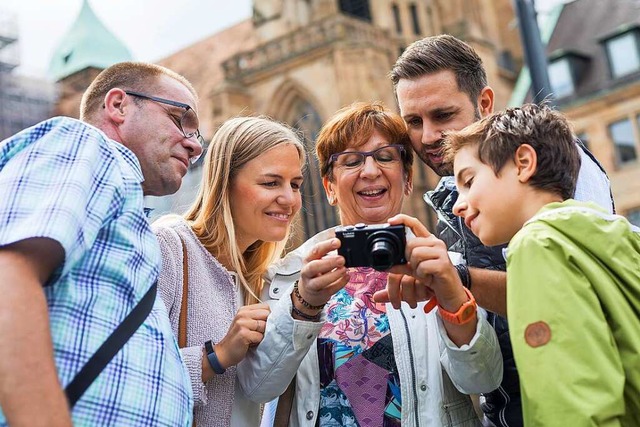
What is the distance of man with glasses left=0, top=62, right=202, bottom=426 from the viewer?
1.57 meters

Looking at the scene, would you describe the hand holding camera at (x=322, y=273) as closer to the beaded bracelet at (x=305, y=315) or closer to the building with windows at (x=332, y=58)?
the beaded bracelet at (x=305, y=315)

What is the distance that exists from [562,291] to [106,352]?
1.01 meters

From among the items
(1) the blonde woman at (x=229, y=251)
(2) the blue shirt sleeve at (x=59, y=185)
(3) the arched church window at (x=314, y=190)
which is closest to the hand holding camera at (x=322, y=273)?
(1) the blonde woman at (x=229, y=251)

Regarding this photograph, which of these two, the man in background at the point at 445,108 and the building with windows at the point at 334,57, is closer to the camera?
the man in background at the point at 445,108

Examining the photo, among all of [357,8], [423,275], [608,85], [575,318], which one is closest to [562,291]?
[575,318]

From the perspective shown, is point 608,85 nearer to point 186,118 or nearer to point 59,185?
point 186,118

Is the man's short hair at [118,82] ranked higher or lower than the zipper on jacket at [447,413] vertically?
higher

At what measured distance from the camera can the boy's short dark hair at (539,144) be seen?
89.6 inches

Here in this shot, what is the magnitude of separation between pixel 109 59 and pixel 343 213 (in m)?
42.5

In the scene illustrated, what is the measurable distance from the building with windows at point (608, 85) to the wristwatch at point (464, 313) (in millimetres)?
20542

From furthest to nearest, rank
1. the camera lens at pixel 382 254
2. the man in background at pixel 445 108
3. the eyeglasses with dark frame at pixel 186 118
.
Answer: the man in background at pixel 445 108 < the eyeglasses with dark frame at pixel 186 118 < the camera lens at pixel 382 254

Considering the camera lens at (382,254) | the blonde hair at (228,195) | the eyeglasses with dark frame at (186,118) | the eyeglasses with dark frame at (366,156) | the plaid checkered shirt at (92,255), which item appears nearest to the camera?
the plaid checkered shirt at (92,255)

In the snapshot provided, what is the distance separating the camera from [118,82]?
256 centimetres

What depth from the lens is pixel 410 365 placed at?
105 inches
